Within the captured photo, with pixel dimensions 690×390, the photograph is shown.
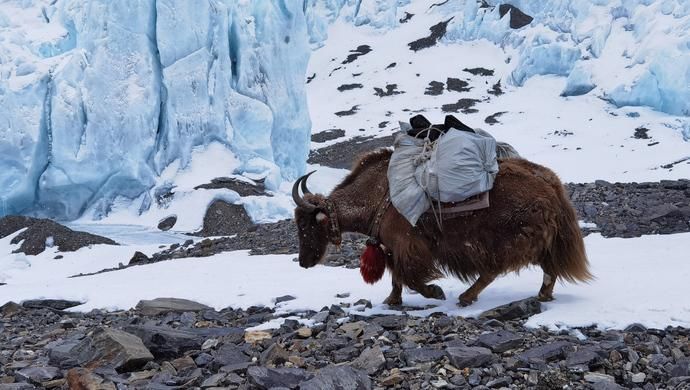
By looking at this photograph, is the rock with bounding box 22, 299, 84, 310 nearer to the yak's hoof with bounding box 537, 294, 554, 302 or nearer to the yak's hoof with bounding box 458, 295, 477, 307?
the yak's hoof with bounding box 458, 295, 477, 307

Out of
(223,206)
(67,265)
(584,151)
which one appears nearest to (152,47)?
(223,206)

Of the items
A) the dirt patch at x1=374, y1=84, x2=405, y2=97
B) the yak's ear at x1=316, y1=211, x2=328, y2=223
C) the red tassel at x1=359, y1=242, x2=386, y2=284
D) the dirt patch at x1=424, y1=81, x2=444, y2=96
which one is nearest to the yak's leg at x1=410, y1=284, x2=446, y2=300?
the red tassel at x1=359, y1=242, x2=386, y2=284

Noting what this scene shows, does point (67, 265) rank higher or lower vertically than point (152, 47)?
lower

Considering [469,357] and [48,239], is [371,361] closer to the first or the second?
[469,357]

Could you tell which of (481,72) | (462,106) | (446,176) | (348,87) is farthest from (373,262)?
(348,87)

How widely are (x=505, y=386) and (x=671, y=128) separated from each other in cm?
3100

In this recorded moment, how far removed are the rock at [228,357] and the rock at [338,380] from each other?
1.74 feet

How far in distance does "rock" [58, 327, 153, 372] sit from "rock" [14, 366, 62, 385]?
0.37 ft

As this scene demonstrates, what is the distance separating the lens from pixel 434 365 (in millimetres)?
2406

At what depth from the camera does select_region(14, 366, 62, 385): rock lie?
254 centimetres

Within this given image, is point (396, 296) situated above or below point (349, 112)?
above

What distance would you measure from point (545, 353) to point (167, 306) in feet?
9.99

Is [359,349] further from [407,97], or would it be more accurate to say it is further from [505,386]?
[407,97]

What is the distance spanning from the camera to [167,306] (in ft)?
14.9
